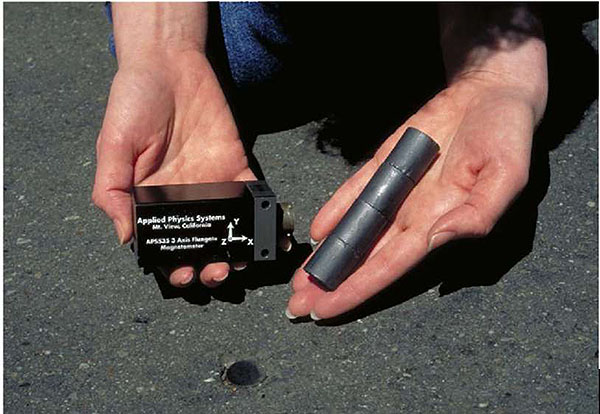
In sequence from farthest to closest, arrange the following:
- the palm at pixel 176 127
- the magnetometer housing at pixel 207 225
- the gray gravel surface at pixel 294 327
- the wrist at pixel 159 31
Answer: the wrist at pixel 159 31, the palm at pixel 176 127, the magnetometer housing at pixel 207 225, the gray gravel surface at pixel 294 327

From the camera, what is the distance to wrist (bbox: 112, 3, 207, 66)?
9.90ft

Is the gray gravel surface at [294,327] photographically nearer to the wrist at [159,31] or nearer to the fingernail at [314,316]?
the fingernail at [314,316]

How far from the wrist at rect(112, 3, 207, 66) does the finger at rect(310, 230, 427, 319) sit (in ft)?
2.95

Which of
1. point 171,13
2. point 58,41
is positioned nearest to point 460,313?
point 171,13

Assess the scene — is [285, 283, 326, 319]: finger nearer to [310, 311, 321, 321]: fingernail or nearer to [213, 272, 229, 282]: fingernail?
[310, 311, 321, 321]: fingernail

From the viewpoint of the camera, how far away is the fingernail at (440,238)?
7.98 ft

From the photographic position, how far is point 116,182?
105 inches

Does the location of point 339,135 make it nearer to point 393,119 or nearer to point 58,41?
point 393,119

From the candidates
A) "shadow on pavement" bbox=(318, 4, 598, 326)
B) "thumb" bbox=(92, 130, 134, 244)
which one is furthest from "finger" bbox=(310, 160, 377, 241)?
"thumb" bbox=(92, 130, 134, 244)

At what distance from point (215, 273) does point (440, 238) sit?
0.56 metres

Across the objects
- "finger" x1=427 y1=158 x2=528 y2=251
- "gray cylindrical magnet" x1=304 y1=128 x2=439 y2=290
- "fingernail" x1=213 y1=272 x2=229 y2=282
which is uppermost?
"finger" x1=427 y1=158 x2=528 y2=251

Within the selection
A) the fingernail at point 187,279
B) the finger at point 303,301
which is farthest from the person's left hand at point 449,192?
the fingernail at point 187,279

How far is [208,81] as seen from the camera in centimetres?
301

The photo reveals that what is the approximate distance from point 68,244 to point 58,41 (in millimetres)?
1221
